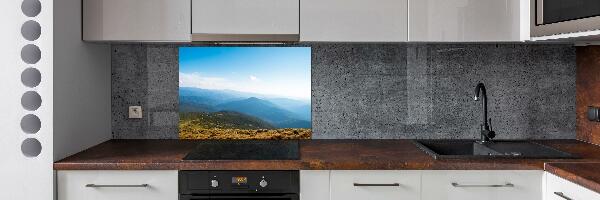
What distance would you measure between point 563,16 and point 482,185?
29.5 inches

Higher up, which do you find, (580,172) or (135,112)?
(135,112)

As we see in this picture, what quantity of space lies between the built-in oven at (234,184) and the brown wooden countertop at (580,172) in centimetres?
100

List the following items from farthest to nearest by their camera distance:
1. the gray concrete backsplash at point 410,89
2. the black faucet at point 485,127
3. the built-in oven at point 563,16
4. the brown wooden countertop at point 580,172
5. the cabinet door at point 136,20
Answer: the gray concrete backsplash at point 410,89
the black faucet at point 485,127
the cabinet door at point 136,20
the built-in oven at point 563,16
the brown wooden countertop at point 580,172

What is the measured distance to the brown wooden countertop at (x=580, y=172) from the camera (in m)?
2.00

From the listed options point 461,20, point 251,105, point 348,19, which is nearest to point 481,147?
point 461,20

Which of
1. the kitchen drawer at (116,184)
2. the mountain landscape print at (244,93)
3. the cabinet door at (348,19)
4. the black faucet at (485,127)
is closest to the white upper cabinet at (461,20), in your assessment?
the cabinet door at (348,19)
